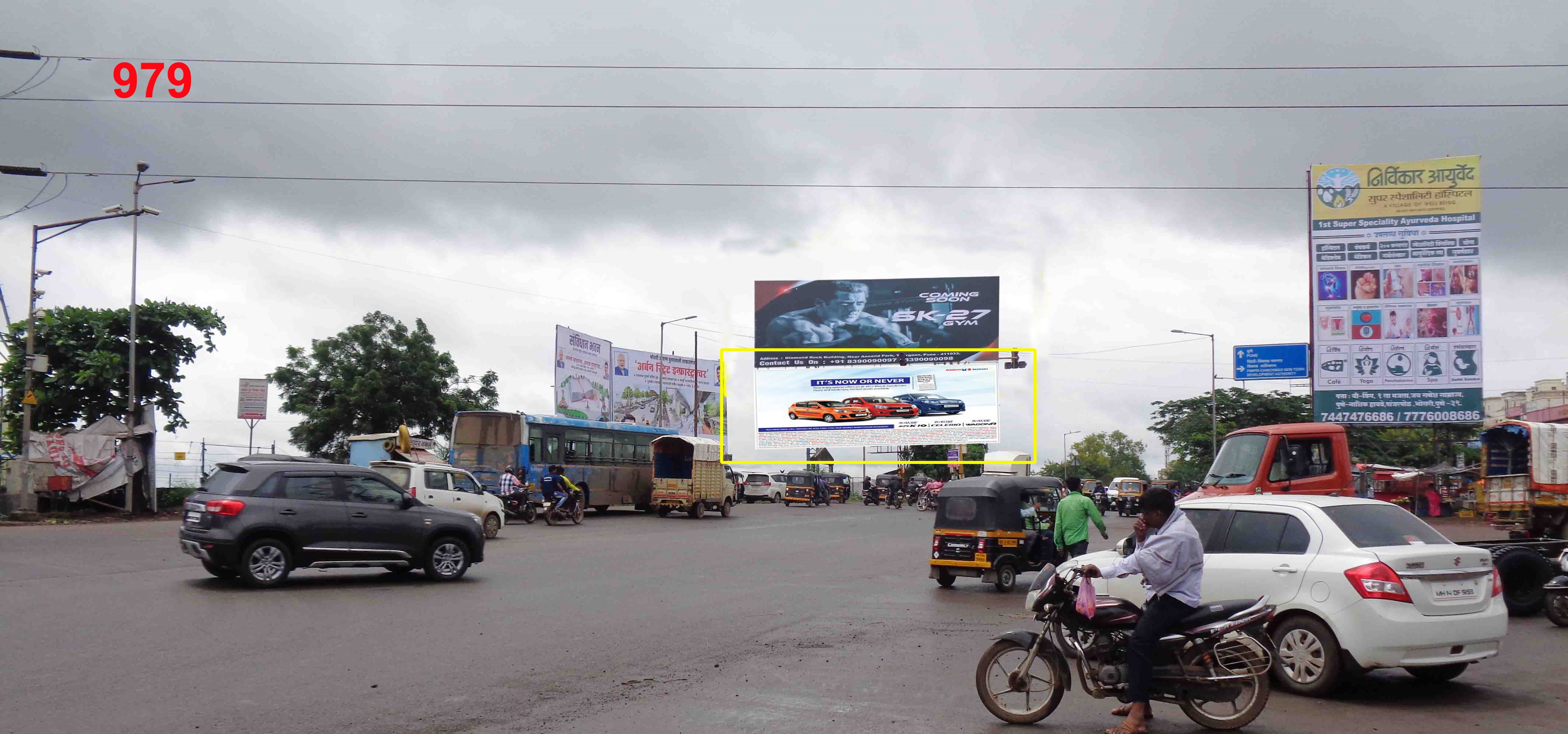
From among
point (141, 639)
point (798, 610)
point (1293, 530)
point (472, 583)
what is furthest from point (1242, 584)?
point (472, 583)

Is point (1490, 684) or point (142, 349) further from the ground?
point (142, 349)

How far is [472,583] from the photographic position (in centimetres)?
1536

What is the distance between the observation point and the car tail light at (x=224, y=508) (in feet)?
45.4

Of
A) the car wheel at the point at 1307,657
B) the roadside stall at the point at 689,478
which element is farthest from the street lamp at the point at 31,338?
the car wheel at the point at 1307,657

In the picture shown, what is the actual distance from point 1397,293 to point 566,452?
2466 centimetres

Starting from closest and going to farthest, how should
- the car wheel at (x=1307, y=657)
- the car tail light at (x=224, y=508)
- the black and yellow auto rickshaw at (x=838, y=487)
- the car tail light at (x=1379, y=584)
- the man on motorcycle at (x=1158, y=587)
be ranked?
1. the man on motorcycle at (x=1158, y=587)
2. the car tail light at (x=1379, y=584)
3. the car wheel at (x=1307, y=657)
4. the car tail light at (x=224, y=508)
5. the black and yellow auto rickshaw at (x=838, y=487)

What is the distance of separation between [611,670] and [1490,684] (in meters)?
6.88

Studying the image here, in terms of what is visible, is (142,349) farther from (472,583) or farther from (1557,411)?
(1557,411)

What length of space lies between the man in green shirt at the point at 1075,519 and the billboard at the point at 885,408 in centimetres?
1931

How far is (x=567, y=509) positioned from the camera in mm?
31234

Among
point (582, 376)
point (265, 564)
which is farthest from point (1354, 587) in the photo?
point (582, 376)

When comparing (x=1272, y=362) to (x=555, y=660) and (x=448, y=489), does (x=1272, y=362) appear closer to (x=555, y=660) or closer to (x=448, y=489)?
(x=448, y=489)

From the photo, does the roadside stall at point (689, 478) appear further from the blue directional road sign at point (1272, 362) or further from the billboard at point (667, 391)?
the blue directional road sign at point (1272, 362)

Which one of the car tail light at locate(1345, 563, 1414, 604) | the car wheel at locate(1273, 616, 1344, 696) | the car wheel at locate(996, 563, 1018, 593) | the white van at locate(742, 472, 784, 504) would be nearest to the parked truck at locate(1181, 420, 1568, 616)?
the car wheel at locate(996, 563, 1018, 593)
